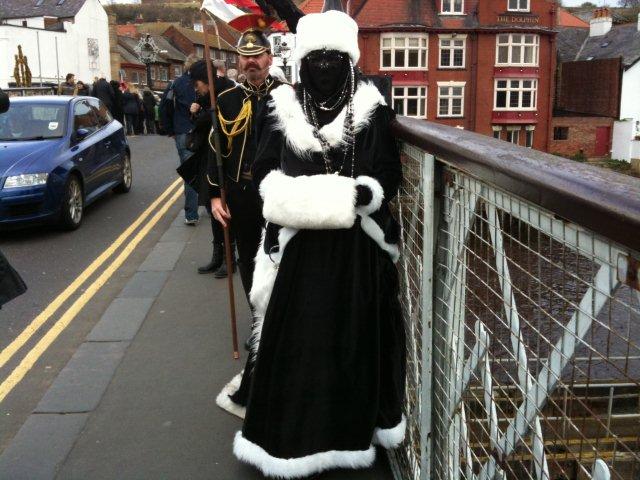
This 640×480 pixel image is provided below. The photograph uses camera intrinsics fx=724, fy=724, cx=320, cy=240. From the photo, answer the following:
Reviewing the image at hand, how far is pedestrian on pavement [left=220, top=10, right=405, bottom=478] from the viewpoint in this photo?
3160 mm

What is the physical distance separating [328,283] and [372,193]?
45 centimetres

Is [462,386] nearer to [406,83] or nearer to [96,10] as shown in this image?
[406,83]

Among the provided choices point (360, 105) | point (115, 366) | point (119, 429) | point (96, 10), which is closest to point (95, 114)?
point (115, 366)

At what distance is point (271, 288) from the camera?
336 centimetres

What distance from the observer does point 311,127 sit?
3188mm

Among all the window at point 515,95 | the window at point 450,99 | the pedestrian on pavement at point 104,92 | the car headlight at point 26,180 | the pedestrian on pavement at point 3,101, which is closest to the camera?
the pedestrian on pavement at point 3,101

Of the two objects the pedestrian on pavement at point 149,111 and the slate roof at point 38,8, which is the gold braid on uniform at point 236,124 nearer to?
the pedestrian on pavement at point 149,111

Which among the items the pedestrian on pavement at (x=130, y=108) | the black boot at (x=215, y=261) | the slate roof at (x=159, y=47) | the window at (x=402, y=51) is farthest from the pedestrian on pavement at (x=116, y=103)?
the slate roof at (x=159, y=47)

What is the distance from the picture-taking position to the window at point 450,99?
2111 inches

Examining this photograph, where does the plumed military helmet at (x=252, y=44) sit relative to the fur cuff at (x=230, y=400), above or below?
above

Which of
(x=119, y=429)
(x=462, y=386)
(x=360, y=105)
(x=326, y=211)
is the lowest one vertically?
(x=119, y=429)

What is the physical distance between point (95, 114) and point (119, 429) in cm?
839

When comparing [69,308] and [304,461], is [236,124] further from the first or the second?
[69,308]

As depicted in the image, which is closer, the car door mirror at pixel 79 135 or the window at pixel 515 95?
the car door mirror at pixel 79 135
